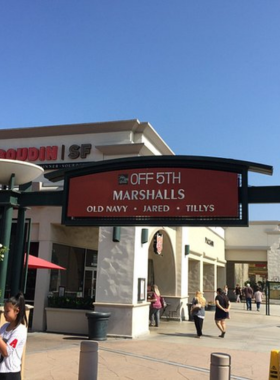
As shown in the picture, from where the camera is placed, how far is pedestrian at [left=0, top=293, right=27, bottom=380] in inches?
167

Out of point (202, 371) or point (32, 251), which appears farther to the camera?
point (32, 251)

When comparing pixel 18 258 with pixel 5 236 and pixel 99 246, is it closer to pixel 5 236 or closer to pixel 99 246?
pixel 5 236

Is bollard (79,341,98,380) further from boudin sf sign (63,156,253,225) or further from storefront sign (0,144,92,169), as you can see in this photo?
storefront sign (0,144,92,169)

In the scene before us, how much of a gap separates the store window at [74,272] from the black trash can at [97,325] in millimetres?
3098

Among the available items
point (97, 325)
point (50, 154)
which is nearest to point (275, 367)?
point (97, 325)

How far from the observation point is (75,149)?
1591 centimetres

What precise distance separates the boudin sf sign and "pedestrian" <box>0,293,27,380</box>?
10.2 ft

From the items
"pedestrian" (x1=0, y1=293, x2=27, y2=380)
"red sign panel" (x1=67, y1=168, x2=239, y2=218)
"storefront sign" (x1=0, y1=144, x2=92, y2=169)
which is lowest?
"pedestrian" (x1=0, y1=293, x2=27, y2=380)

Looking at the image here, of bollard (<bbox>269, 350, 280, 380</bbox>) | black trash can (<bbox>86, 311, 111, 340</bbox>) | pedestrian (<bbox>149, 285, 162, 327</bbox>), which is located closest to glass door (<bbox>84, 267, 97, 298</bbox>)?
pedestrian (<bbox>149, 285, 162, 327</bbox>)

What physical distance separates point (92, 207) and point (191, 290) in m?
20.1

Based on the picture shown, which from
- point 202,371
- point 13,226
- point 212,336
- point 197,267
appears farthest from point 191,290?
point 13,226

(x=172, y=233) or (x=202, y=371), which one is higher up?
(x=172, y=233)

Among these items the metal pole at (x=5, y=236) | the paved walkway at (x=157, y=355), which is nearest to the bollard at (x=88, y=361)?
the paved walkway at (x=157, y=355)

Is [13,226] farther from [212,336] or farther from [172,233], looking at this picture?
[172,233]
